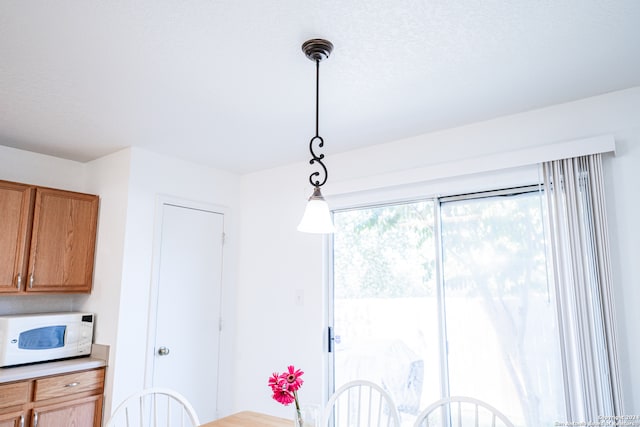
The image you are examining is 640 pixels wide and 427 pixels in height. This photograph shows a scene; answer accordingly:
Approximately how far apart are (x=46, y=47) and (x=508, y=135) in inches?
96.4

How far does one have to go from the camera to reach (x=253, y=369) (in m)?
3.49

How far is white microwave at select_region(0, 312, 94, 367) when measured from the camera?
8.72 feet

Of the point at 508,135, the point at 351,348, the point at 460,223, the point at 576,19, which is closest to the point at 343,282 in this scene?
the point at 351,348

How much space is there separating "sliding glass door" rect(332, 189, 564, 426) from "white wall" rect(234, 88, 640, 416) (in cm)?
22

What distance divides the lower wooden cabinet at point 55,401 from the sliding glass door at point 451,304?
1.66 meters

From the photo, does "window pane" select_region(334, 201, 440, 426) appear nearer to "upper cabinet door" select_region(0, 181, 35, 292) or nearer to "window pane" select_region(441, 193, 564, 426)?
"window pane" select_region(441, 193, 564, 426)

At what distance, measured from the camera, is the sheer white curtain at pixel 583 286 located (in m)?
2.05

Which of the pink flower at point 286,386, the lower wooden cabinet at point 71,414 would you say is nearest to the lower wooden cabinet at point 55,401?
the lower wooden cabinet at point 71,414

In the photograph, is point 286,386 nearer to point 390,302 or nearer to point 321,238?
point 390,302

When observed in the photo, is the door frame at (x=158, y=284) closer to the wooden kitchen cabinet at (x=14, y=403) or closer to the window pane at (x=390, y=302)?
the wooden kitchen cabinet at (x=14, y=403)

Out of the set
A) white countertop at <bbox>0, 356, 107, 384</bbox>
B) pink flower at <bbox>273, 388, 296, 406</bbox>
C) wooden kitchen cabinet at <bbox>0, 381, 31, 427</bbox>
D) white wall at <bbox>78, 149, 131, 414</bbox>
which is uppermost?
white wall at <bbox>78, 149, 131, 414</bbox>

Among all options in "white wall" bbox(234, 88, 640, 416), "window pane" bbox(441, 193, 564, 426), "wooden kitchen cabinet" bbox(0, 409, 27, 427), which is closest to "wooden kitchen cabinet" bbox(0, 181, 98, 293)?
"wooden kitchen cabinet" bbox(0, 409, 27, 427)

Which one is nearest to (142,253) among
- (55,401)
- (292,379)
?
(55,401)

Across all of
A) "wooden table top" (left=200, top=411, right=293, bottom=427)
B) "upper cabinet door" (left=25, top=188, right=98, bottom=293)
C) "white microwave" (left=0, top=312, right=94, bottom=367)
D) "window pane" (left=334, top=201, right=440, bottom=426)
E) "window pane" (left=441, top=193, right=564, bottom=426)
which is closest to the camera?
"wooden table top" (left=200, top=411, right=293, bottom=427)
